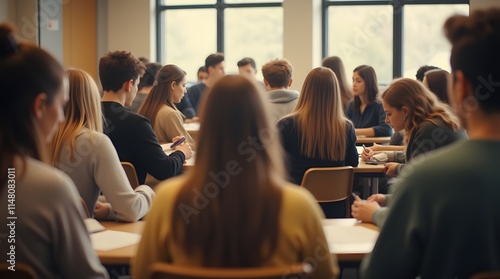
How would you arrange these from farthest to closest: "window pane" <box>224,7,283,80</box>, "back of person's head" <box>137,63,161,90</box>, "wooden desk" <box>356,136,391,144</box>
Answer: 1. "window pane" <box>224,7,283,80</box>
2. "back of person's head" <box>137,63,161,90</box>
3. "wooden desk" <box>356,136,391,144</box>

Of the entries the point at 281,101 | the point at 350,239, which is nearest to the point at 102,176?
the point at 350,239

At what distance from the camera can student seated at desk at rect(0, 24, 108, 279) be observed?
175cm

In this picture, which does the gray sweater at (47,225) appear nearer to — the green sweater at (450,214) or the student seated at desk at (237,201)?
the student seated at desk at (237,201)

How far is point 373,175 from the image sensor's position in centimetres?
453

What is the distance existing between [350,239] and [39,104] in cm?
127

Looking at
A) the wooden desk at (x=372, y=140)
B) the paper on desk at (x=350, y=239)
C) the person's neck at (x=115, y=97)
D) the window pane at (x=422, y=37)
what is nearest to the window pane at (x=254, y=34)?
the window pane at (x=422, y=37)

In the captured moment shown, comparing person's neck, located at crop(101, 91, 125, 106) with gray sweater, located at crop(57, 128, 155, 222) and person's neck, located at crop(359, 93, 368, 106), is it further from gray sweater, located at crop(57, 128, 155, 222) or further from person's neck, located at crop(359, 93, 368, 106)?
person's neck, located at crop(359, 93, 368, 106)

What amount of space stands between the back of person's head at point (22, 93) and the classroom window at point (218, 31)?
8.40 m

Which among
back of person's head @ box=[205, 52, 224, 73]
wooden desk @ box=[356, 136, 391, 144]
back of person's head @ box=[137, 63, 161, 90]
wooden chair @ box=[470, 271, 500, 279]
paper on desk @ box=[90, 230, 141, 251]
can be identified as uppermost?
back of person's head @ box=[205, 52, 224, 73]

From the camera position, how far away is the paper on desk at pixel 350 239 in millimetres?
2430

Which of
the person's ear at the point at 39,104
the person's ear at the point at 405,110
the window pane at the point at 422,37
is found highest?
the window pane at the point at 422,37

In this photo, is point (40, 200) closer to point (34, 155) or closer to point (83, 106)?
point (34, 155)

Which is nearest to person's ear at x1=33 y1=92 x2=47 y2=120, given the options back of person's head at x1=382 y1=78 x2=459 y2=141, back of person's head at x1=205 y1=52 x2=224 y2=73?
back of person's head at x1=382 y1=78 x2=459 y2=141

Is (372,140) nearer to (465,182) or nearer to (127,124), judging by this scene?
(127,124)
